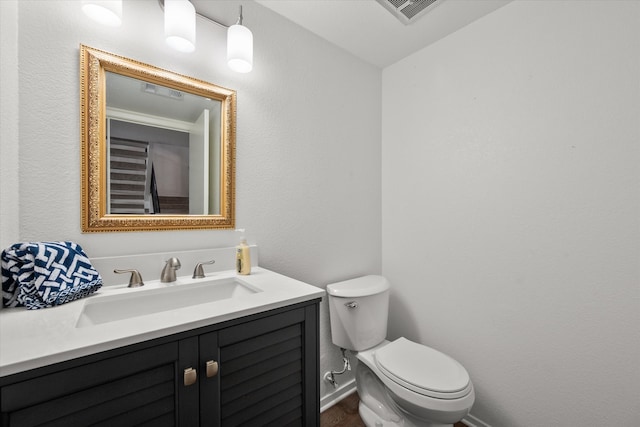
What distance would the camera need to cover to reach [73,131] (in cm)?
92

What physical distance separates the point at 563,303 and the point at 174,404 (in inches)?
61.3

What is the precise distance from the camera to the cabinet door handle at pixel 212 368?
27.6 inches

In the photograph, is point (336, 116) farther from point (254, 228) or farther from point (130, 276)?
point (130, 276)

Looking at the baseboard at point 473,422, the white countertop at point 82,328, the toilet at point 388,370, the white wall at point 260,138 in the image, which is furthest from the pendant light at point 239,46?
the baseboard at point 473,422

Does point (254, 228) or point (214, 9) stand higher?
point (214, 9)

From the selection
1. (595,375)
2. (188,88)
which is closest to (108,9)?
(188,88)

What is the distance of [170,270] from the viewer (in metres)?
1.02

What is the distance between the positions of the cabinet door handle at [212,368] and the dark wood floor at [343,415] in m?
1.08

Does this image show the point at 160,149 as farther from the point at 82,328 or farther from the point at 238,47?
the point at 82,328

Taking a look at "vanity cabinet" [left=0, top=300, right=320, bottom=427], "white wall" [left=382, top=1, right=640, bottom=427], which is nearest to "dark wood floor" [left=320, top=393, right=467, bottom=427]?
"white wall" [left=382, top=1, right=640, bottom=427]

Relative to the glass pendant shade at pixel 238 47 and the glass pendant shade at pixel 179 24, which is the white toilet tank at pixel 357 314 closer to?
the glass pendant shade at pixel 238 47

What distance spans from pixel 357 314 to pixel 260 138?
107 centimetres

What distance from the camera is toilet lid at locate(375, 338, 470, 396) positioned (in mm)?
1108

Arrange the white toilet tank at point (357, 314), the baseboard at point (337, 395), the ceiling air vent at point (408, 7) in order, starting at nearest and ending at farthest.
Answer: the ceiling air vent at point (408, 7), the white toilet tank at point (357, 314), the baseboard at point (337, 395)
